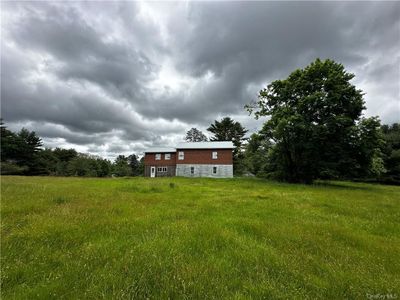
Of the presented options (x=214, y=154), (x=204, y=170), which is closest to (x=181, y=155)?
(x=204, y=170)

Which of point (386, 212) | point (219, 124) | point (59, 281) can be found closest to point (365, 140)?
point (386, 212)

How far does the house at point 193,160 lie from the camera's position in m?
41.6

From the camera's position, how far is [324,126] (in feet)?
76.4

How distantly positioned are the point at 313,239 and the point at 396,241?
2.53 meters

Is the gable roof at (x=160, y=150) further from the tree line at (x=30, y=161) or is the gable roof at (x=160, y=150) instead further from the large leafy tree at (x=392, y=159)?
the large leafy tree at (x=392, y=159)

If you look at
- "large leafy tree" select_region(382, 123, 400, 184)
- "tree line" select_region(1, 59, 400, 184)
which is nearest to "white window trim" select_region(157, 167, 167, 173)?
"tree line" select_region(1, 59, 400, 184)

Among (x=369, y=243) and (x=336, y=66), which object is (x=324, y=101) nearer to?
(x=336, y=66)

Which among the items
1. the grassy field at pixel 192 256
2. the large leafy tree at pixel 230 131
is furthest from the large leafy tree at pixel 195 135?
the grassy field at pixel 192 256

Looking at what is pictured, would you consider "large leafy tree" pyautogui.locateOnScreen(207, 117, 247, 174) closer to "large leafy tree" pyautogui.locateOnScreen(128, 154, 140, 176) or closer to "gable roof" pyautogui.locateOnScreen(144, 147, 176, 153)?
"gable roof" pyautogui.locateOnScreen(144, 147, 176, 153)

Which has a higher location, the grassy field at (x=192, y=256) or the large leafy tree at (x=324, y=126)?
the large leafy tree at (x=324, y=126)

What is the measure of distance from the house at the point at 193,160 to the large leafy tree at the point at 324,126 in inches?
578

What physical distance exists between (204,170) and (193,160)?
10.9 feet

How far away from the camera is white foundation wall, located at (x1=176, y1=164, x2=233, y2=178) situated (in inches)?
1626

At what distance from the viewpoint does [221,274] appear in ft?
12.0
